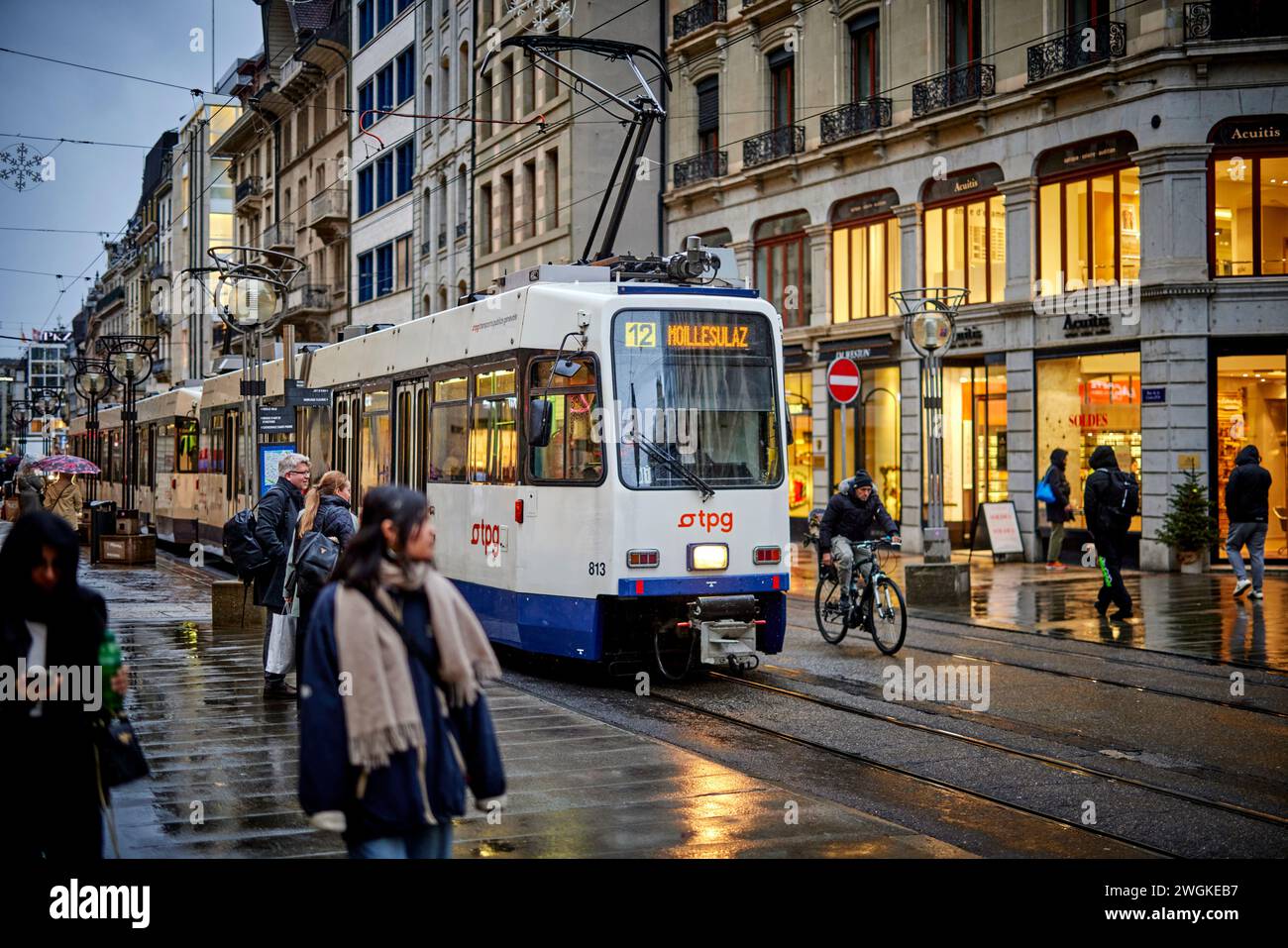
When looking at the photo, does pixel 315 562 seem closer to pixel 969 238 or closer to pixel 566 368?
pixel 566 368

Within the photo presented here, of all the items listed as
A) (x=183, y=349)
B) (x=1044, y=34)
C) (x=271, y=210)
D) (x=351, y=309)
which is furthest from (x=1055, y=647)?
(x=183, y=349)

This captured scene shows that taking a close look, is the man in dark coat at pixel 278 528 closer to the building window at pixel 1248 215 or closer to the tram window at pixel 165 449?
the building window at pixel 1248 215

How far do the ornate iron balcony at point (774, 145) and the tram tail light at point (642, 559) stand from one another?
71.0ft

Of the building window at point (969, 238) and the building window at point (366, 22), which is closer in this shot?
the building window at point (969, 238)

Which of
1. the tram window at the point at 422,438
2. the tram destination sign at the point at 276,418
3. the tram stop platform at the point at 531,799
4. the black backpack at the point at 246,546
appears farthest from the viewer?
the tram destination sign at the point at 276,418

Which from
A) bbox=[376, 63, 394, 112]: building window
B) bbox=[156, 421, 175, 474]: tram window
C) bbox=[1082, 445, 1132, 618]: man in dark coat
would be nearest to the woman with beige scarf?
bbox=[1082, 445, 1132, 618]: man in dark coat

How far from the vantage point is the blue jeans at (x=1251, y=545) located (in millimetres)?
18031

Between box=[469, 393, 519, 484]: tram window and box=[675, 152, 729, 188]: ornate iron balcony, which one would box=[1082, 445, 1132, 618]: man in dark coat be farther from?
box=[675, 152, 729, 188]: ornate iron balcony

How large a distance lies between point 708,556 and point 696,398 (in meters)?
1.29

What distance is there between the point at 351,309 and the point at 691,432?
44810 millimetres

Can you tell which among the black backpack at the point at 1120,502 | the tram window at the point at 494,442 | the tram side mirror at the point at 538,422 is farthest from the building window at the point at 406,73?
the tram side mirror at the point at 538,422

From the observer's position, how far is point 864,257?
30578mm

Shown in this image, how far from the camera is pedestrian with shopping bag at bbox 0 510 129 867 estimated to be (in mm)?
4805

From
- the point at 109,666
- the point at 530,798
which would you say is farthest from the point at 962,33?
the point at 109,666
